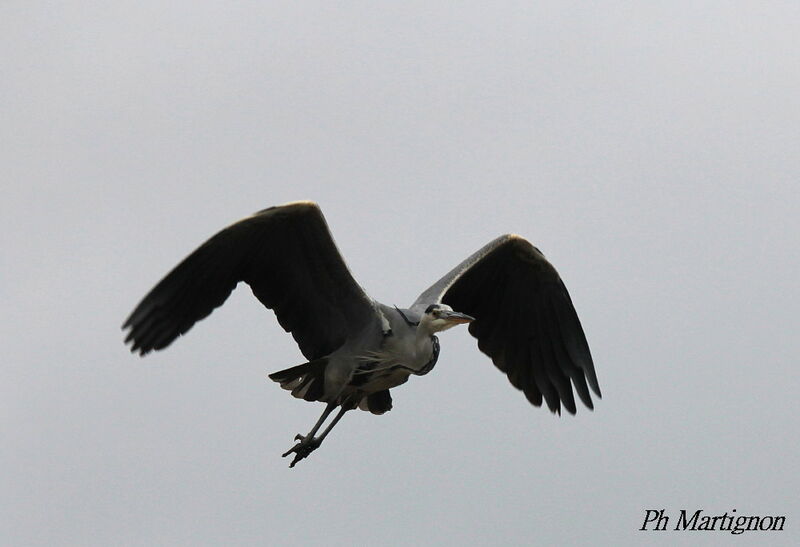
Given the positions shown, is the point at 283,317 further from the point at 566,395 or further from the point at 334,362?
the point at 566,395

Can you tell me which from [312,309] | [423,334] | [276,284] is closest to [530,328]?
[423,334]

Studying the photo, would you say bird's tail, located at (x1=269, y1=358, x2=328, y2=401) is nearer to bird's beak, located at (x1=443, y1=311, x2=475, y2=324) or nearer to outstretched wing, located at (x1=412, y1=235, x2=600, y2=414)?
bird's beak, located at (x1=443, y1=311, x2=475, y2=324)

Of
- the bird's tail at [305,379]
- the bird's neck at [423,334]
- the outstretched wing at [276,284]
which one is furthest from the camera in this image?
the bird's tail at [305,379]

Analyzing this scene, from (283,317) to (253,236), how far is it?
108 centimetres

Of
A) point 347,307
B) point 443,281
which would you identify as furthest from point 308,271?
point 443,281

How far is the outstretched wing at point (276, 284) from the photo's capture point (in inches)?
576

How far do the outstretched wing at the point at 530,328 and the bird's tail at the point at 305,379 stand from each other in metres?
2.41

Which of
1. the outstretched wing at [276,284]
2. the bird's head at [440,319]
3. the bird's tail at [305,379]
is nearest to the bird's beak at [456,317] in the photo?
the bird's head at [440,319]

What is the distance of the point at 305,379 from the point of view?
51.4 ft

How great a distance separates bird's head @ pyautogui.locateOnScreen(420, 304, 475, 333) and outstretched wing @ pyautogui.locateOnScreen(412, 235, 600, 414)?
2489 mm

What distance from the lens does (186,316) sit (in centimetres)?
1481

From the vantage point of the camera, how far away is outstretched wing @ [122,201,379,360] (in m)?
14.6

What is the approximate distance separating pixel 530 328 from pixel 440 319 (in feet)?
9.84

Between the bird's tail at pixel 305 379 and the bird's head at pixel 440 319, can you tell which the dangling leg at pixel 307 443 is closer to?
the bird's tail at pixel 305 379
